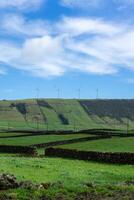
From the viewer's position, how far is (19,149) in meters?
74.2

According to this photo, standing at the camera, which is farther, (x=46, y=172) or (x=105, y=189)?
(x=46, y=172)

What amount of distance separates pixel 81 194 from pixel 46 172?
14477 millimetres

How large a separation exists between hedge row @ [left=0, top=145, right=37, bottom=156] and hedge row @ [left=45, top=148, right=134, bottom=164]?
3700 millimetres

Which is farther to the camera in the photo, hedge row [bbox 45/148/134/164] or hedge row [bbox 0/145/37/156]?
hedge row [bbox 0/145/37/156]

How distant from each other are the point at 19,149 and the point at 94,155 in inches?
665

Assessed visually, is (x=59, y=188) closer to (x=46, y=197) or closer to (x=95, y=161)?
(x=46, y=197)

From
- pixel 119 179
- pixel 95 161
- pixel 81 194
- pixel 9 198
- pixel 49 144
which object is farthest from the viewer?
pixel 49 144

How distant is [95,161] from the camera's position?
198 feet

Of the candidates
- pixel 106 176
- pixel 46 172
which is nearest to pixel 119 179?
pixel 106 176

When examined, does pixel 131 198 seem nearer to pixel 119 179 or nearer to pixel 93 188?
pixel 93 188

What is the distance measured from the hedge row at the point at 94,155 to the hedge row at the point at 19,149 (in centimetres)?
370

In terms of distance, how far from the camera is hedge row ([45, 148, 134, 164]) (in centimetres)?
5728

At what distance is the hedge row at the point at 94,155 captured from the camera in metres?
57.3

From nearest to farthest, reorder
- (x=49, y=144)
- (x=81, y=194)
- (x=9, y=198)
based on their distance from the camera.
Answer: (x=9, y=198) → (x=81, y=194) → (x=49, y=144)
